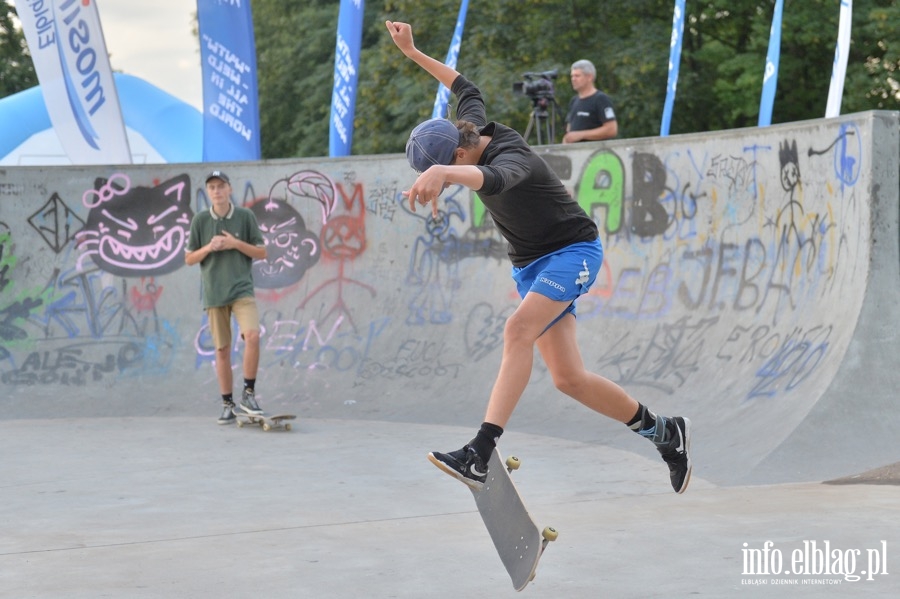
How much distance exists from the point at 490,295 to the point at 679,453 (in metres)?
4.84

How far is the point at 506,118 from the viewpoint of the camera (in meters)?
23.9

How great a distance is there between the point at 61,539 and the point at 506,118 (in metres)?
19.6

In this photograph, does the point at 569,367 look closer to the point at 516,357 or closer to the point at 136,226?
the point at 516,357

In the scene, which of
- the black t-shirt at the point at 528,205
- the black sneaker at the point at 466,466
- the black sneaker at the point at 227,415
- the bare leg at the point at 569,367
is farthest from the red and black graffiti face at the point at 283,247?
the black sneaker at the point at 466,466

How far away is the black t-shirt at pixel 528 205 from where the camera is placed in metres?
4.55

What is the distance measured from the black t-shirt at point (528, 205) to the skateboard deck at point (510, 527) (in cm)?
90

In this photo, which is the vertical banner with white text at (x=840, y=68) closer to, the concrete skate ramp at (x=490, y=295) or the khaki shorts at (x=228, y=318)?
the concrete skate ramp at (x=490, y=295)

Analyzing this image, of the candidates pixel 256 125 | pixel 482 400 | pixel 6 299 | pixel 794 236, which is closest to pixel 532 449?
pixel 482 400

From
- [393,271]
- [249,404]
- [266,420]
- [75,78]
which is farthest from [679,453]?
[75,78]

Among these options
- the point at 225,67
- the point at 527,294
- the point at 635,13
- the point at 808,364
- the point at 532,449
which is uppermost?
the point at 635,13

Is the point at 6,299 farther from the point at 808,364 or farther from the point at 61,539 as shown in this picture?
the point at 808,364

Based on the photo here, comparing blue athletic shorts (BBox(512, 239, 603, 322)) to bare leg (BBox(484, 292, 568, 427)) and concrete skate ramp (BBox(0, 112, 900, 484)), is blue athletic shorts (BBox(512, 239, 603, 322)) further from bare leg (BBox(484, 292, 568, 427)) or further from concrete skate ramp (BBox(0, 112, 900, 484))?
concrete skate ramp (BBox(0, 112, 900, 484))

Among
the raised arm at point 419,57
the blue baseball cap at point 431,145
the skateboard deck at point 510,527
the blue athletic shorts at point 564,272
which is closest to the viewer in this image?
the skateboard deck at point 510,527

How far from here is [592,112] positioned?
10.5 m
